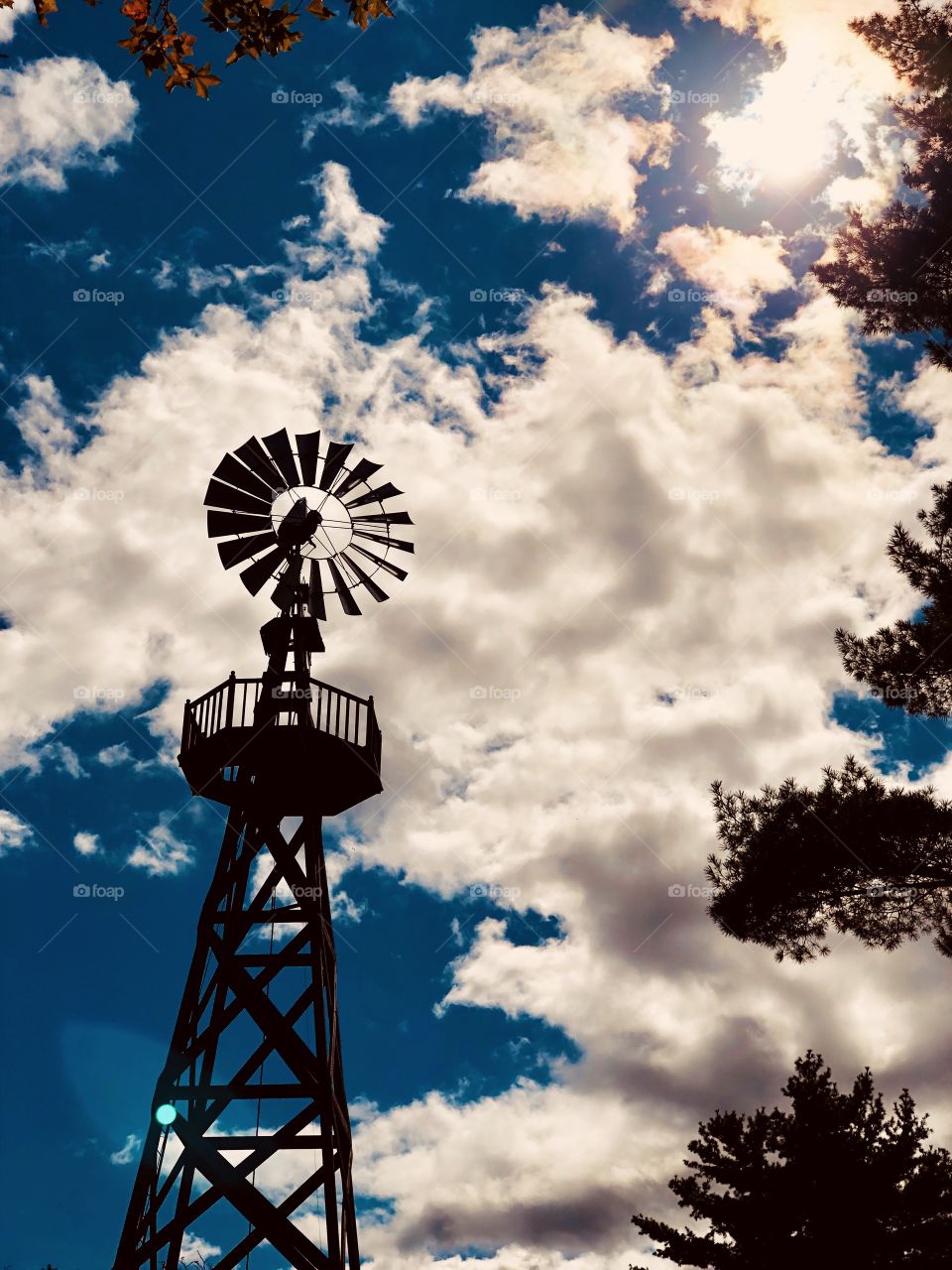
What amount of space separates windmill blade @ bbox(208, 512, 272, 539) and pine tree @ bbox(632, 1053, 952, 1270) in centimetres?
1442

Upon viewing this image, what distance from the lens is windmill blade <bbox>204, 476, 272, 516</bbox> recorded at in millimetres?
17156

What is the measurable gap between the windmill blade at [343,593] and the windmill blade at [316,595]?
28 centimetres

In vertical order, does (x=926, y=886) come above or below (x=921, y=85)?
below

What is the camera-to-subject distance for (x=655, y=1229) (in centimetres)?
1788

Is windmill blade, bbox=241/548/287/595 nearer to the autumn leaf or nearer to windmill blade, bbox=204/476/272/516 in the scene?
windmill blade, bbox=204/476/272/516

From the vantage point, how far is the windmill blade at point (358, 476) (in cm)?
1770

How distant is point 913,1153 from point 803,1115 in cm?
197

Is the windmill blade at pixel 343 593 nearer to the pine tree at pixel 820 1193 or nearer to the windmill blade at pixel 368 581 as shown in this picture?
the windmill blade at pixel 368 581

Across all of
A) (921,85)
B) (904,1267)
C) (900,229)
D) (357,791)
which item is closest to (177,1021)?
(357,791)

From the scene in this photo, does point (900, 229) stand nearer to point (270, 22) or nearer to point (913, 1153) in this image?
point (270, 22)

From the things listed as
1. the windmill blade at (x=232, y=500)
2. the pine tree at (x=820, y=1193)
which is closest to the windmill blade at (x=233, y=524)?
the windmill blade at (x=232, y=500)

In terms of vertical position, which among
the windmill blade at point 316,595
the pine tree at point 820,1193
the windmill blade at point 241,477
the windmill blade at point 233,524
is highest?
the windmill blade at point 241,477

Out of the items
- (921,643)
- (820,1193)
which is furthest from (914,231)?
(820,1193)

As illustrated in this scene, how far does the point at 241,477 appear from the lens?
17.4 m
